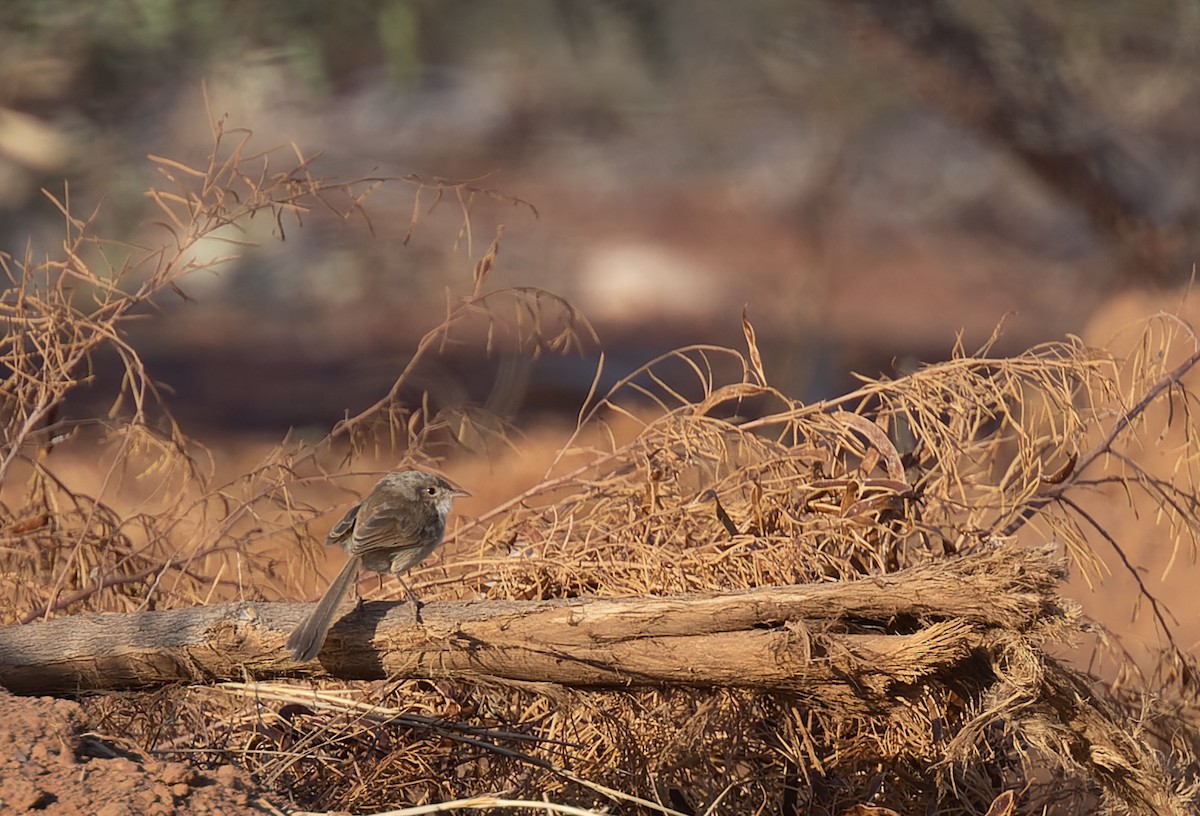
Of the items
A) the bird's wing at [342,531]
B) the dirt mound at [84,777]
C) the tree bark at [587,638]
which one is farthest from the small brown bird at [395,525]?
the dirt mound at [84,777]

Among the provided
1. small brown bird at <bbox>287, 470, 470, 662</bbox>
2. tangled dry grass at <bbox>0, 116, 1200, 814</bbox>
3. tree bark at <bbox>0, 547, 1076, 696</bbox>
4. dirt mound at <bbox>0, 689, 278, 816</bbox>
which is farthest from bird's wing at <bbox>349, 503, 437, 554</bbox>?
dirt mound at <bbox>0, 689, 278, 816</bbox>

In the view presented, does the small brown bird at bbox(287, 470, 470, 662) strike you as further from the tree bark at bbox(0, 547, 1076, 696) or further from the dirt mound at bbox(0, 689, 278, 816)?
the dirt mound at bbox(0, 689, 278, 816)

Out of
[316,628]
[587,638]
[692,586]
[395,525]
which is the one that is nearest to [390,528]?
[395,525]

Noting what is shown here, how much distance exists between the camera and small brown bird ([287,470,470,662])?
246 cm

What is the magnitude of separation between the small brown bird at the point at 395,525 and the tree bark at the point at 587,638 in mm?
162

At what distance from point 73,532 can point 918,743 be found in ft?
6.84

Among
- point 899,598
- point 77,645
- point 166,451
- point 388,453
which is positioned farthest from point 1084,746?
point 388,453

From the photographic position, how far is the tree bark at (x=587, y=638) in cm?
224

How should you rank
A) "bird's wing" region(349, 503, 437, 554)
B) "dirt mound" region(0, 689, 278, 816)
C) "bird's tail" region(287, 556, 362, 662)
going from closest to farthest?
"dirt mound" region(0, 689, 278, 816), "bird's tail" region(287, 556, 362, 662), "bird's wing" region(349, 503, 437, 554)

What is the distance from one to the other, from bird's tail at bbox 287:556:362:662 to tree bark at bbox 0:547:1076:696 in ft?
0.13

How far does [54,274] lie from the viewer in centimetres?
588

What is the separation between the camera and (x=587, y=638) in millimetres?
2250

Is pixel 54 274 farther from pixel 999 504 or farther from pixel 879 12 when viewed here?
pixel 999 504

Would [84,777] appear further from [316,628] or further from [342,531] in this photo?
[342,531]
